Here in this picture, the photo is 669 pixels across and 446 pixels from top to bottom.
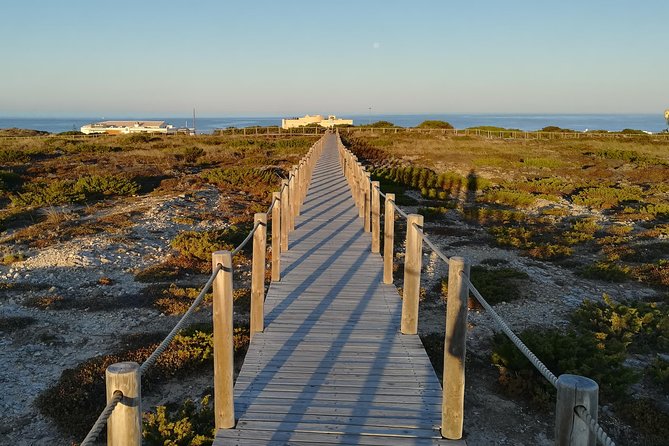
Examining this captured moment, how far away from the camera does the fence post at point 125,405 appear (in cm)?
228

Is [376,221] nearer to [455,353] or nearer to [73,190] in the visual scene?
[455,353]

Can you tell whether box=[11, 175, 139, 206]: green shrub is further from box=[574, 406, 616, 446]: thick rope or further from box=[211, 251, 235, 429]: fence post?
box=[574, 406, 616, 446]: thick rope

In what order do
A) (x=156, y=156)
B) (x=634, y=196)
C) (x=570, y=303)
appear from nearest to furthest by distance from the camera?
(x=570, y=303) < (x=634, y=196) < (x=156, y=156)

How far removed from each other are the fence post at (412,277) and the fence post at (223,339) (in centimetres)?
237

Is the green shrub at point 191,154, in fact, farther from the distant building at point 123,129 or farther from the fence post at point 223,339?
the distant building at point 123,129

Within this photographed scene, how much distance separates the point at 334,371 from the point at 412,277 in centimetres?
145

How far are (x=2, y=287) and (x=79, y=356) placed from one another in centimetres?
375

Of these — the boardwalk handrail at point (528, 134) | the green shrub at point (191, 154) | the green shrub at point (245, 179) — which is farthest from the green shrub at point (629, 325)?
the boardwalk handrail at point (528, 134)

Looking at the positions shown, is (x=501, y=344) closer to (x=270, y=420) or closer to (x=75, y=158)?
(x=270, y=420)

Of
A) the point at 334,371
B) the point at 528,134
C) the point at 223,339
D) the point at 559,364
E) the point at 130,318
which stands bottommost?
the point at 130,318

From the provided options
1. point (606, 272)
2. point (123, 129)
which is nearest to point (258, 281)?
point (606, 272)

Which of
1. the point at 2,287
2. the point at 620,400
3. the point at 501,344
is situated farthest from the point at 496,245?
the point at 2,287

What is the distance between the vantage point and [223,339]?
406 centimetres

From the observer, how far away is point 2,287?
980cm
